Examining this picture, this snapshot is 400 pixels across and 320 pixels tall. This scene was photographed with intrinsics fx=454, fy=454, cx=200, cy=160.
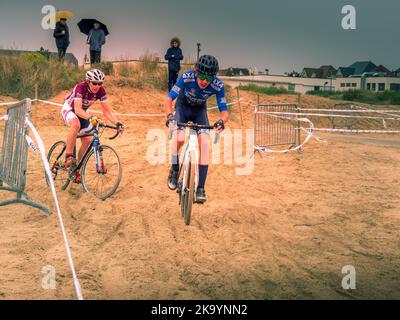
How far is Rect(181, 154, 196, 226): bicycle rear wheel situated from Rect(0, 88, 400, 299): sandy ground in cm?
18

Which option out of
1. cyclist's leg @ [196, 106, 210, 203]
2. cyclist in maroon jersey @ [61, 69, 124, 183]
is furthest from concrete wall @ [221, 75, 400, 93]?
cyclist's leg @ [196, 106, 210, 203]

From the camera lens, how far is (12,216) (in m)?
6.42

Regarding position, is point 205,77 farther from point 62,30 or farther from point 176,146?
point 62,30

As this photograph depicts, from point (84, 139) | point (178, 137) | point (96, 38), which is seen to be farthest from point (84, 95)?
point (96, 38)

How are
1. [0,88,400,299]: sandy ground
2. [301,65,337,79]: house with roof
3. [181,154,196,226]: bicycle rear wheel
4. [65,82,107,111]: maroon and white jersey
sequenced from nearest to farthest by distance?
[0,88,400,299]: sandy ground
[181,154,196,226]: bicycle rear wheel
[65,82,107,111]: maroon and white jersey
[301,65,337,79]: house with roof

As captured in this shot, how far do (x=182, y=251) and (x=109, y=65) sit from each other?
63.3 ft

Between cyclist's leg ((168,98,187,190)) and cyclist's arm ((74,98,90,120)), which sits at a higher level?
cyclist's arm ((74,98,90,120))

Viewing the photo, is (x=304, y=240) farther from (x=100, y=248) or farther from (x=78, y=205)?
(x=78, y=205)

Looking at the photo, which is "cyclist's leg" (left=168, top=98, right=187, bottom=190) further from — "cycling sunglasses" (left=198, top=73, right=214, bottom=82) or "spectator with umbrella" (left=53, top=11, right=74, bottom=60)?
"spectator with umbrella" (left=53, top=11, right=74, bottom=60)

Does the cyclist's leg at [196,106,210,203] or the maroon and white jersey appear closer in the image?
the cyclist's leg at [196,106,210,203]

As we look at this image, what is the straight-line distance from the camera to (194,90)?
6668mm

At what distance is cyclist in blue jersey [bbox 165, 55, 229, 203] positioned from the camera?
6125 mm

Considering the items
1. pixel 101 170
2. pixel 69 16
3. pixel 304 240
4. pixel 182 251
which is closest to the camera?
pixel 182 251

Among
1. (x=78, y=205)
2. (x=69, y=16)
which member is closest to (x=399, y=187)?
(x=78, y=205)
